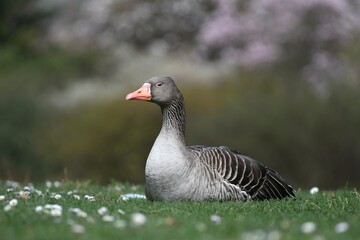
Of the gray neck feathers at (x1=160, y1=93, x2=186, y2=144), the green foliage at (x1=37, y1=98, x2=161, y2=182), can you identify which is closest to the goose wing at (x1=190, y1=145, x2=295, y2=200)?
the gray neck feathers at (x1=160, y1=93, x2=186, y2=144)

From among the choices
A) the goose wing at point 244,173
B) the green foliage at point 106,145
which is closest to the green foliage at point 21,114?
the green foliage at point 106,145

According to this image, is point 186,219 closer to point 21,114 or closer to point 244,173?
point 244,173

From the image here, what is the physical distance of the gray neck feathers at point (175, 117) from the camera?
8.57 meters

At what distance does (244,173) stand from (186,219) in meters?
2.47

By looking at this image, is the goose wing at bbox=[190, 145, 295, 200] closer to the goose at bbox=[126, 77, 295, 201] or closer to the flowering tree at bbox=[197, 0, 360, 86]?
the goose at bbox=[126, 77, 295, 201]

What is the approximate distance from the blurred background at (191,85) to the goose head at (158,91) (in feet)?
12.7

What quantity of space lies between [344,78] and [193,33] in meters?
14.0

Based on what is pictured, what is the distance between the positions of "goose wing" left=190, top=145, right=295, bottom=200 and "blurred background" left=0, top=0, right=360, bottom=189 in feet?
13.5

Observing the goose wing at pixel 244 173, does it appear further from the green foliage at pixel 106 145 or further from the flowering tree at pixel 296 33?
the flowering tree at pixel 296 33

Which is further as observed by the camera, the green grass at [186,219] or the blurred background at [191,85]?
the blurred background at [191,85]

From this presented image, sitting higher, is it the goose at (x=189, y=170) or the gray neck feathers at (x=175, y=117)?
the gray neck feathers at (x=175, y=117)

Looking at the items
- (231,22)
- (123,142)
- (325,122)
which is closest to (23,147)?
(123,142)

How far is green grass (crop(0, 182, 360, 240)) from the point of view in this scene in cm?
542

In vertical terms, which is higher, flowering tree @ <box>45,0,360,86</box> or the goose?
flowering tree @ <box>45,0,360,86</box>
